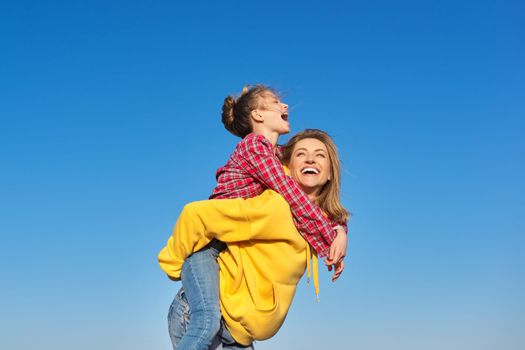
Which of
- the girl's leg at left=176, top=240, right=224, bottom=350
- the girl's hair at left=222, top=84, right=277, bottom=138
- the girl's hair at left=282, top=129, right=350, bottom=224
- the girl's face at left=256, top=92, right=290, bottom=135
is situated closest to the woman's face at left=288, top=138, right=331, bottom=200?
the girl's hair at left=282, top=129, right=350, bottom=224

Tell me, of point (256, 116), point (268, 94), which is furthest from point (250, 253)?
point (268, 94)

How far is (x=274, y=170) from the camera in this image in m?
4.85

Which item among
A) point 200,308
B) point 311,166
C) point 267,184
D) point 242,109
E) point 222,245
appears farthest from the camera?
point 242,109

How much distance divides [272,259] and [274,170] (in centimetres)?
69

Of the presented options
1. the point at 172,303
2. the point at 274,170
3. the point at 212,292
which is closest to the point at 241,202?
the point at 274,170

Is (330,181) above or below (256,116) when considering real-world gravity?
below

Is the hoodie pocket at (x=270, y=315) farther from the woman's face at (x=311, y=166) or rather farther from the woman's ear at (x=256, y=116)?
the woman's ear at (x=256, y=116)

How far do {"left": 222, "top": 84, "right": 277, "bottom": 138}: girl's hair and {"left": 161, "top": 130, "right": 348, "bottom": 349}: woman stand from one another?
85 centimetres

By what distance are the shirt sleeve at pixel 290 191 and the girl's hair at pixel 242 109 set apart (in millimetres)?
497

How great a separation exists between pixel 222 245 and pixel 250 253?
26 cm

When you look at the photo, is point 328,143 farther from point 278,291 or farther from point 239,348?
point 239,348

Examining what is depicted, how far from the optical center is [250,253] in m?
4.93

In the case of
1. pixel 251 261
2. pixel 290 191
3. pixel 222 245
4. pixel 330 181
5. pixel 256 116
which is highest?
pixel 256 116

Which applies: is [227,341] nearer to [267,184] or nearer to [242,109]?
[267,184]
